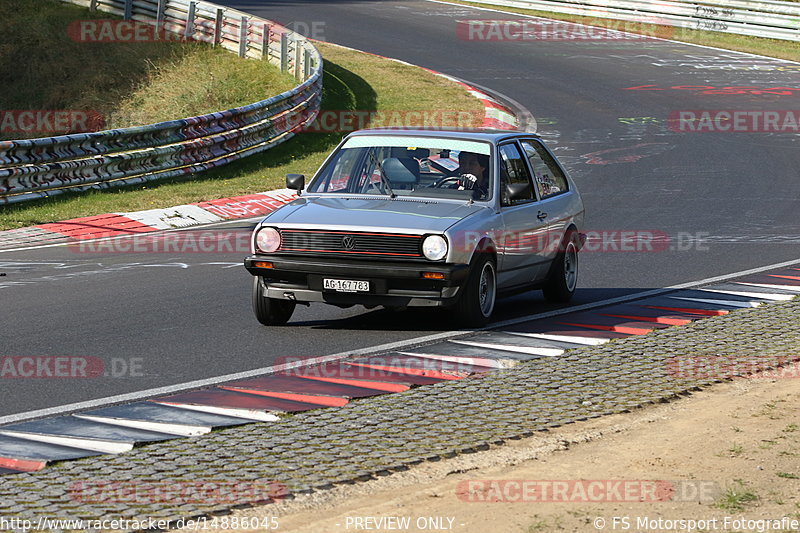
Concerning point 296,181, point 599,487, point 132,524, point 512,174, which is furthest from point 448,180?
point 132,524

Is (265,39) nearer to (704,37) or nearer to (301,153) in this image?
(301,153)

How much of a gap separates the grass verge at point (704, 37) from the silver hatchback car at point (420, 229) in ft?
90.4

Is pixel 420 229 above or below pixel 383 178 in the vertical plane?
below

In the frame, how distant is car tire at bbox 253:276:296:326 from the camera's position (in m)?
10.4

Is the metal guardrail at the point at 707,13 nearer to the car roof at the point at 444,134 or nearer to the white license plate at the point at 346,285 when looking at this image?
the car roof at the point at 444,134

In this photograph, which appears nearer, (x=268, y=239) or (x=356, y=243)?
(x=356, y=243)

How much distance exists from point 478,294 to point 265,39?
22.2 meters

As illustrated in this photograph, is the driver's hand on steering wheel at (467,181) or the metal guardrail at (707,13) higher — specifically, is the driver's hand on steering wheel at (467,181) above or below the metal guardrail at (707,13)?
below

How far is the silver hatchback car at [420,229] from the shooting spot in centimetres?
988

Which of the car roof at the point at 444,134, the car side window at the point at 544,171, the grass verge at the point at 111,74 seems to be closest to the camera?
the car roof at the point at 444,134

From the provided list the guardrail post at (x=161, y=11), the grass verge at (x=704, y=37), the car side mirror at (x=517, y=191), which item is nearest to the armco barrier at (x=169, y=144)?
the guardrail post at (x=161, y=11)

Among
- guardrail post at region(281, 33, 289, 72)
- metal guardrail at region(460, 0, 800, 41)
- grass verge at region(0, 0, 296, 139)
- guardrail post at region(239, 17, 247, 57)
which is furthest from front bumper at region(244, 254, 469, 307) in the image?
metal guardrail at region(460, 0, 800, 41)

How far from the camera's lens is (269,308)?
10445 millimetres

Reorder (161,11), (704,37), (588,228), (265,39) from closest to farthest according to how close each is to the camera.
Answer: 1. (588,228)
2. (265,39)
3. (161,11)
4. (704,37)
